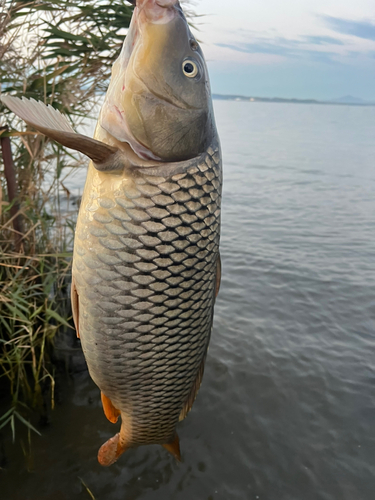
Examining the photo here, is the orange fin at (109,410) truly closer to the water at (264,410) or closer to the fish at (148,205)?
the fish at (148,205)

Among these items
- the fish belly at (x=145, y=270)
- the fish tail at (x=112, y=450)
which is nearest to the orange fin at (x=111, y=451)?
the fish tail at (x=112, y=450)

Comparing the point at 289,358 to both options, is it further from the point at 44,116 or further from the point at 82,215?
the point at 44,116

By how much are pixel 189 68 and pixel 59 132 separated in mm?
547

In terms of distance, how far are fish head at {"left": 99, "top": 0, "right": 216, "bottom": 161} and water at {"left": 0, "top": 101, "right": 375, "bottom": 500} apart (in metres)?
2.85

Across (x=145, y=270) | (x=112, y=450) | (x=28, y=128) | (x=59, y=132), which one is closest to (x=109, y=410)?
(x=112, y=450)

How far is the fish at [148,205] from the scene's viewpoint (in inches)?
50.3

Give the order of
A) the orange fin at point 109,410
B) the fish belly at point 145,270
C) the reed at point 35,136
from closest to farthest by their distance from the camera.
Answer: the fish belly at point 145,270, the orange fin at point 109,410, the reed at point 35,136

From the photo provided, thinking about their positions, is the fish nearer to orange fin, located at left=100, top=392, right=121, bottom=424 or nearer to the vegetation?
orange fin, located at left=100, top=392, right=121, bottom=424

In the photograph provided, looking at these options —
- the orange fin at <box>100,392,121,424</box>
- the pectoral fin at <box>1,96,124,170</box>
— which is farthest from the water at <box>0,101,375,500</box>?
the pectoral fin at <box>1,96,124,170</box>

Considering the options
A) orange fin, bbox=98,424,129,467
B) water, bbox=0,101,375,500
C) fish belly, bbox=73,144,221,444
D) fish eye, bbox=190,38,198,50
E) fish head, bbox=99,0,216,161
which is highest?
fish eye, bbox=190,38,198,50

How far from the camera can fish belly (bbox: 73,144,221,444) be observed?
1.35 meters

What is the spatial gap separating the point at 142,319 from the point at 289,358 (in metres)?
3.49

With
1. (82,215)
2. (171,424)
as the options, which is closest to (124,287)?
(82,215)

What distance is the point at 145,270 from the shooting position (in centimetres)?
142
